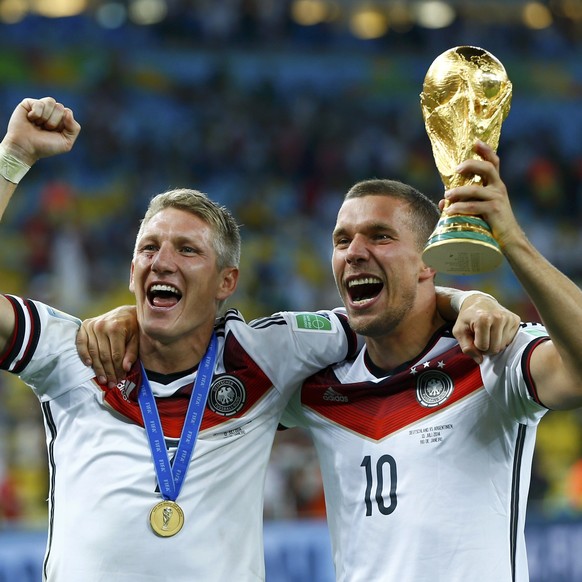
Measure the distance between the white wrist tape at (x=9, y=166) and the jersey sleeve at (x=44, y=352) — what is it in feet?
1.43

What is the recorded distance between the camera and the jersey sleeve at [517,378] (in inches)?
135

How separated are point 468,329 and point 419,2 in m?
15.7

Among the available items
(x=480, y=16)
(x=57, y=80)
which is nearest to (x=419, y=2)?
(x=480, y=16)

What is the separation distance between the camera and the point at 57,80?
1616 cm

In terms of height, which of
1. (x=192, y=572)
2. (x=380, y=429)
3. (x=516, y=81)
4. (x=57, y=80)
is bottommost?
(x=192, y=572)

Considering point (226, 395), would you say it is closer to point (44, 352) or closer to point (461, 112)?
point (44, 352)

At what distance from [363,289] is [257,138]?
494 inches

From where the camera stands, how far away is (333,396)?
158 inches

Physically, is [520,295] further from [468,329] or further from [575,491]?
[468,329]

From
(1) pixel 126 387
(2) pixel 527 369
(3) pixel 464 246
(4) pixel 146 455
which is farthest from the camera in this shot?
(1) pixel 126 387

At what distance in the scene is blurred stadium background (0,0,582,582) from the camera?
13.9 m

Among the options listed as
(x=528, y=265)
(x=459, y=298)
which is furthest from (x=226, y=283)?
(x=528, y=265)

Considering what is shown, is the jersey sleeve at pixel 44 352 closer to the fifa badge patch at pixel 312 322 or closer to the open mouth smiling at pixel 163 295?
the open mouth smiling at pixel 163 295

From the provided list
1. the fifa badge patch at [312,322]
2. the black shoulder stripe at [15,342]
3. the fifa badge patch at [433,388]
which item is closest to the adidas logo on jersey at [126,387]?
the black shoulder stripe at [15,342]
